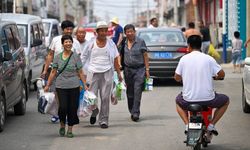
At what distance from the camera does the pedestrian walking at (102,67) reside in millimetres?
11023

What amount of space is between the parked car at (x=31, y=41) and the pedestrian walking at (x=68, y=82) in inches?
211

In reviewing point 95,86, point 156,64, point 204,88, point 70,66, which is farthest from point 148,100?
point 204,88

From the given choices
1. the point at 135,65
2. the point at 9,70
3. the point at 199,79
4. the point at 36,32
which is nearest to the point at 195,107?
the point at 199,79

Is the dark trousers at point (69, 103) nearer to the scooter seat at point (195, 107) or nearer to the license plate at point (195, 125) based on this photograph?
the scooter seat at point (195, 107)

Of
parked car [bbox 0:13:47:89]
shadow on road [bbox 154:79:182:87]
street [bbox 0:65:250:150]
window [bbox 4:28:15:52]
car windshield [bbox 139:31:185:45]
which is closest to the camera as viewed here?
street [bbox 0:65:250:150]

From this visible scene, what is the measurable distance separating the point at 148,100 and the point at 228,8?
38.9ft

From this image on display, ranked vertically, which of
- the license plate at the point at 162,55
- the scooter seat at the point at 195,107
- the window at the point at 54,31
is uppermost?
the window at the point at 54,31

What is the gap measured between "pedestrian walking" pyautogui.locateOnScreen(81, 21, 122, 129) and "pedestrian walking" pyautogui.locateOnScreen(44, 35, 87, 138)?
0.92 metres

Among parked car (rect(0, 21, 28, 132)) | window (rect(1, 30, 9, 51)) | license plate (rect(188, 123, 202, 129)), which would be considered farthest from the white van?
license plate (rect(188, 123, 202, 129))

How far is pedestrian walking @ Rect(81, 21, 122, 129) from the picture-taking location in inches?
434

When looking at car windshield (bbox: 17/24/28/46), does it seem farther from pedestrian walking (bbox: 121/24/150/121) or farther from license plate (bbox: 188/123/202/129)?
license plate (bbox: 188/123/202/129)

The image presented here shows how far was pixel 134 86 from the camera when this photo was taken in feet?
38.7

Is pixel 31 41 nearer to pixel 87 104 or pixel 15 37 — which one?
pixel 15 37

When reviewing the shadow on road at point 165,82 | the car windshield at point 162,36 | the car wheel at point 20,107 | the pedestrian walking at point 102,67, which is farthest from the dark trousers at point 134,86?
the shadow on road at point 165,82
